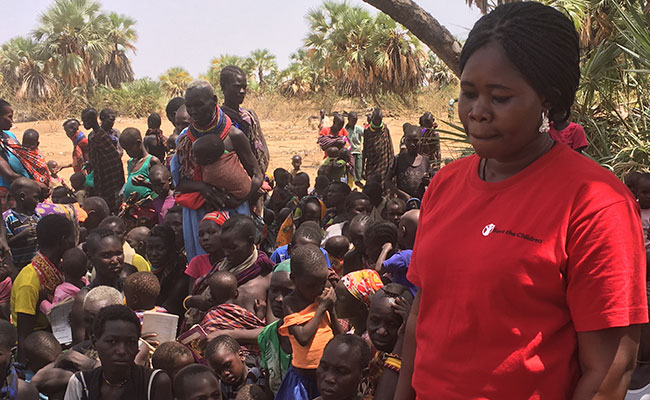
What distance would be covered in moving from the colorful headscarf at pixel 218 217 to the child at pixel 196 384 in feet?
5.39

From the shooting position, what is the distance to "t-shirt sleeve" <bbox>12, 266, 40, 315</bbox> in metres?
4.07

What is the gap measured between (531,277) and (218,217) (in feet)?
11.5

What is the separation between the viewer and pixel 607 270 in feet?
4.00

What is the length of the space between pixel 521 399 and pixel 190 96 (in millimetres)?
3555

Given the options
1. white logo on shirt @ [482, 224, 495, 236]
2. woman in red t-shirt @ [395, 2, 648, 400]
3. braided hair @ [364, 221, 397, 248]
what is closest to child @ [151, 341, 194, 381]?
braided hair @ [364, 221, 397, 248]

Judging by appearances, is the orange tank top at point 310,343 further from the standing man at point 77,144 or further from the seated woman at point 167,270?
the standing man at point 77,144

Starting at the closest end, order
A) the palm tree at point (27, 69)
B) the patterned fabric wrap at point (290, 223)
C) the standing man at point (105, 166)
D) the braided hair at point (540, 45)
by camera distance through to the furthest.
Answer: the braided hair at point (540, 45) < the patterned fabric wrap at point (290, 223) < the standing man at point (105, 166) < the palm tree at point (27, 69)

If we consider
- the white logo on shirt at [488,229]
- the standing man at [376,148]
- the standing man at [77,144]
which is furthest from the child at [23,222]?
the standing man at [376,148]

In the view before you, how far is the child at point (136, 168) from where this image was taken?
20.7ft

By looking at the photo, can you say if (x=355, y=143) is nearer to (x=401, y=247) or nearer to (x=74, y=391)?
(x=401, y=247)

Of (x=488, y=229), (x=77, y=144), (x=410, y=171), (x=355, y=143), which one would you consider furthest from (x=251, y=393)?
(x=355, y=143)

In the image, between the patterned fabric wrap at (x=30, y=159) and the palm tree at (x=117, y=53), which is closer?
the patterned fabric wrap at (x=30, y=159)

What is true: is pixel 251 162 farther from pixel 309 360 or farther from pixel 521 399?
pixel 521 399

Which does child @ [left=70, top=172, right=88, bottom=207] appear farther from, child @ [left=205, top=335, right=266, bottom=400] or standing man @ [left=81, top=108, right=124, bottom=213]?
child @ [left=205, top=335, right=266, bottom=400]
